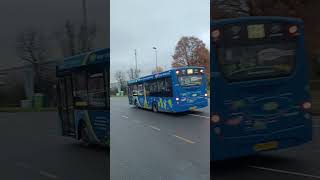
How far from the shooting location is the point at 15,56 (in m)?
2.69

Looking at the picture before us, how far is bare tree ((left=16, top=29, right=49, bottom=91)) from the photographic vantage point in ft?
8.82

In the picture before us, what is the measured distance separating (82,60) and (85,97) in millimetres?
327

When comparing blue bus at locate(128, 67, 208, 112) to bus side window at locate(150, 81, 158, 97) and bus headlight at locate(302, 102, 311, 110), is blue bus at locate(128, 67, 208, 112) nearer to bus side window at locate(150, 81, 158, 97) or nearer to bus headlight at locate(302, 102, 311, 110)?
bus side window at locate(150, 81, 158, 97)

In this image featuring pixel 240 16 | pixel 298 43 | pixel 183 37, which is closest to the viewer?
pixel 183 37

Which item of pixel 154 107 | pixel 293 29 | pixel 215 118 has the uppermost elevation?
pixel 293 29

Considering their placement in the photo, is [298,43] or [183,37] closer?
[183,37]

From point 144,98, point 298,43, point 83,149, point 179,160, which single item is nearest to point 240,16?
point 298,43

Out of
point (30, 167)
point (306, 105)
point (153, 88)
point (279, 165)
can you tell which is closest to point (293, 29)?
point (306, 105)

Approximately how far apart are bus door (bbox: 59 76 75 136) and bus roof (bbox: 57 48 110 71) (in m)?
0.10

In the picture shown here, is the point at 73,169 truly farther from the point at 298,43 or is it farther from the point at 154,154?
the point at 298,43

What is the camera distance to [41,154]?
2.79m

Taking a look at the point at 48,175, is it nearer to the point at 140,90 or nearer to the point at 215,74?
the point at 140,90

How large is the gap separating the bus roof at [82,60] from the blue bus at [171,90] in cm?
35

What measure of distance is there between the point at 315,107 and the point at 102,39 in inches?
84.6
